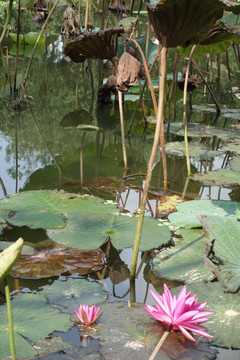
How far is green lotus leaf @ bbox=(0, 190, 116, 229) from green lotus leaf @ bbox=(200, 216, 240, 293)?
0.51 meters

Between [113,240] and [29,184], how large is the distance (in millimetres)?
854

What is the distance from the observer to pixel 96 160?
286 cm

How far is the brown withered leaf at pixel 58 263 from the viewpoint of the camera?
143 centimetres

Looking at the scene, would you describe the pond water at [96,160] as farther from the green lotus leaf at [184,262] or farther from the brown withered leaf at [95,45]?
the brown withered leaf at [95,45]

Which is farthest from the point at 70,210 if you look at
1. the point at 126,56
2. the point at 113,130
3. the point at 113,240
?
the point at 113,130

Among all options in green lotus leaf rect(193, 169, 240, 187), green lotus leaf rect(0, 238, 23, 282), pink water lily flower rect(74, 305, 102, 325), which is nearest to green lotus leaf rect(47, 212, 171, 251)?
pink water lily flower rect(74, 305, 102, 325)

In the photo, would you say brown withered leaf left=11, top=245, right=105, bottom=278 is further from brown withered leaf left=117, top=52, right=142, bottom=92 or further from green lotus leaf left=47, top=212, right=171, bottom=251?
brown withered leaf left=117, top=52, right=142, bottom=92

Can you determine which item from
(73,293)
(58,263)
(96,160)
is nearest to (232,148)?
(96,160)

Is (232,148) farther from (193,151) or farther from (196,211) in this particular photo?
(196,211)

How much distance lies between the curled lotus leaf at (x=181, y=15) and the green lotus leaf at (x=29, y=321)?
0.89 m

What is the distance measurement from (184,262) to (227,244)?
0.54 ft

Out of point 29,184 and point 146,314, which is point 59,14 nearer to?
point 29,184

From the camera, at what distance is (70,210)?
1903 mm

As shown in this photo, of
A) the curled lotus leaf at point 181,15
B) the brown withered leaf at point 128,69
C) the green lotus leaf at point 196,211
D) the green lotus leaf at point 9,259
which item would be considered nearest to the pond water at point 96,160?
the green lotus leaf at point 196,211
